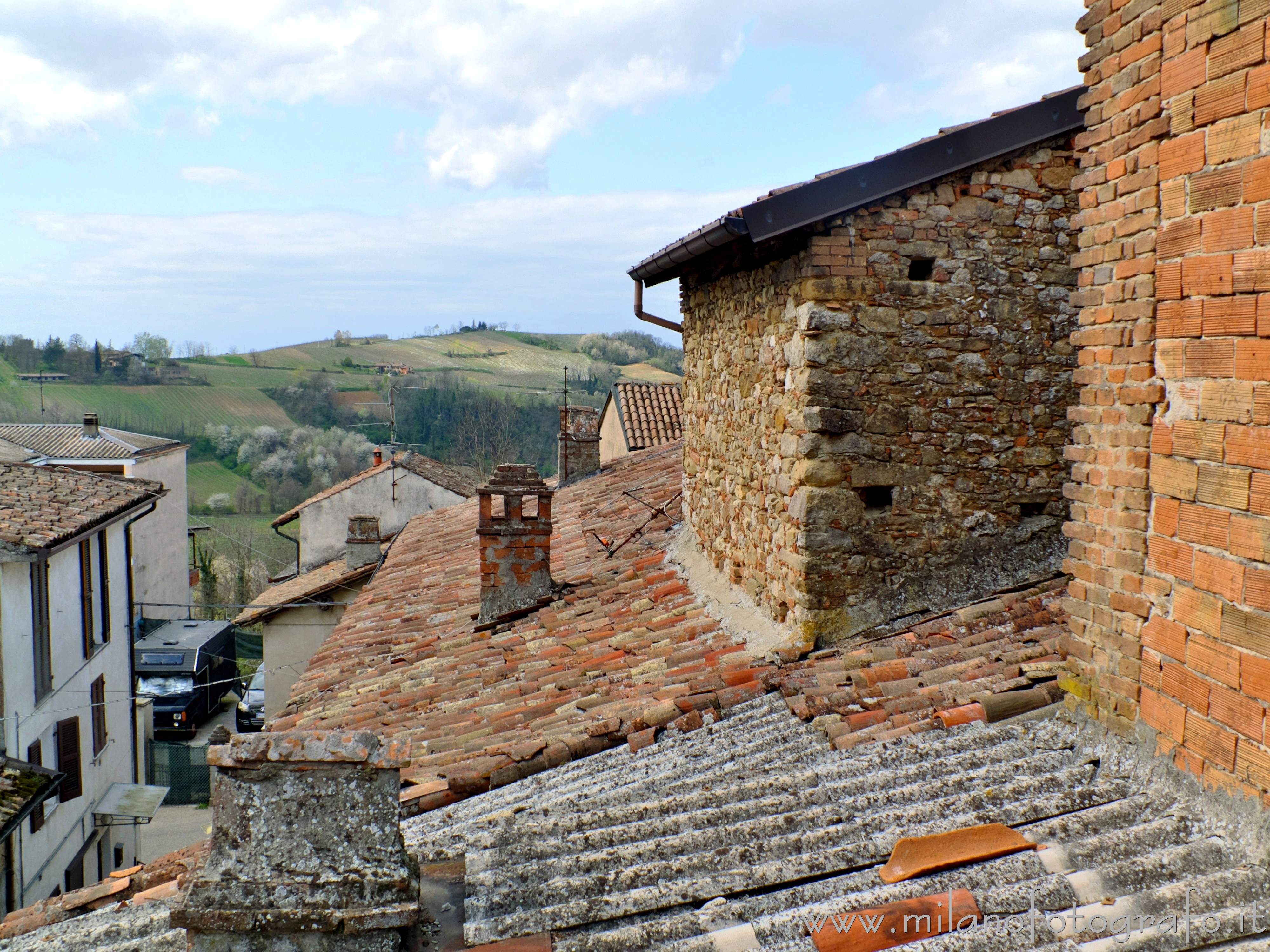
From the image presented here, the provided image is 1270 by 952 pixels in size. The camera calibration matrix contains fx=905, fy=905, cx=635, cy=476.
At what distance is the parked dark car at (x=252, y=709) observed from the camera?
2186 cm

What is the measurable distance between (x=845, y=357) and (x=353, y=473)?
152 feet

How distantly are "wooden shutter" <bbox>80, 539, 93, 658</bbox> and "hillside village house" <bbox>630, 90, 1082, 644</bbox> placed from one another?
12297mm

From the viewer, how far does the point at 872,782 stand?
3.36 m

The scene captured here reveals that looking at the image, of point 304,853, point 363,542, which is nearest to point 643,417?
point 363,542

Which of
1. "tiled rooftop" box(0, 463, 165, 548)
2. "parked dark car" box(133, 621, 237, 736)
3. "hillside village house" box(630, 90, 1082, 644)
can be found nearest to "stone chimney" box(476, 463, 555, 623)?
"hillside village house" box(630, 90, 1082, 644)

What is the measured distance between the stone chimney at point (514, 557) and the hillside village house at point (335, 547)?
9.15m

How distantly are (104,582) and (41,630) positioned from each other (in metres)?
3.30

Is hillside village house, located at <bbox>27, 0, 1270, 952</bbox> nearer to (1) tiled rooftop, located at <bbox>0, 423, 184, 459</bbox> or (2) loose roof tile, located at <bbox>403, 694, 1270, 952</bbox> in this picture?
(2) loose roof tile, located at <bbox>403, 694, 1270, 952</bbox>

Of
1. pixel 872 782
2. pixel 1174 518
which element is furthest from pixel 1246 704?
pixel 872 782

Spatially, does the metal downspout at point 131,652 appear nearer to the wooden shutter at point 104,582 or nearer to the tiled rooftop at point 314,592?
the wooden shutter at point 104,582

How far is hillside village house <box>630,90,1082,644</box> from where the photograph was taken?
5.11 meters

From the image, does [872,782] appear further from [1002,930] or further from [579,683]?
[579,683]

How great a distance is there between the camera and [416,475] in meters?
22.7

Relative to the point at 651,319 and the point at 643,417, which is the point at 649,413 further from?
the point at 651,319
